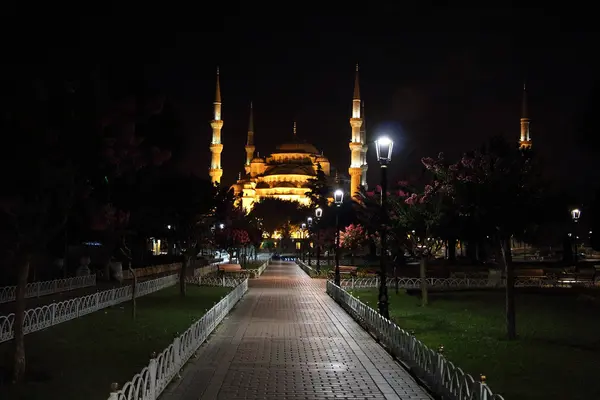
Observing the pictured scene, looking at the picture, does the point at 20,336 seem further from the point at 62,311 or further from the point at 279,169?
the point at 279,169

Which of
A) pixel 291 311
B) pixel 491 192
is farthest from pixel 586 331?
pixel 291 311

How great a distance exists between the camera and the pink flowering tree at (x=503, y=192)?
16859mm

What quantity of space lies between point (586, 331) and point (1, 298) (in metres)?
18.0

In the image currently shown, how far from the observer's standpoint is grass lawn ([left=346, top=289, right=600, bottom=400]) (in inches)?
453

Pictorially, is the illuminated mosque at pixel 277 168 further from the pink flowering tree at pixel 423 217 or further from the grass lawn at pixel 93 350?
the grass lawn at pixel 93 350

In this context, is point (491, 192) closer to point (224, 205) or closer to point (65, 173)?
point (65, 173)

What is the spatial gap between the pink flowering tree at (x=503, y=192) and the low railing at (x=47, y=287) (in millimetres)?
14033

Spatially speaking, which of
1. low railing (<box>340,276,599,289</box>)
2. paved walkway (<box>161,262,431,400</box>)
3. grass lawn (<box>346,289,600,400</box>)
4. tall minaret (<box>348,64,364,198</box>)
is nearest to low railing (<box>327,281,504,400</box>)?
paved walkway (<box>161,262,431,400</box>)

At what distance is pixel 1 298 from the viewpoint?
24.2m

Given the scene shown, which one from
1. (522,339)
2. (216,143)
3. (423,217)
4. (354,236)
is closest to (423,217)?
(423,217)

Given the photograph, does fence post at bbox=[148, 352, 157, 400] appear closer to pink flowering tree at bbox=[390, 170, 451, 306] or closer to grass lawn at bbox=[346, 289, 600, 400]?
grass lawn at bbox=[346, 289, 600, 400]

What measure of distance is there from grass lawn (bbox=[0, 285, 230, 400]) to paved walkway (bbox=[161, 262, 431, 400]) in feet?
3.59

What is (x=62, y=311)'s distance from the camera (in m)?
19.5

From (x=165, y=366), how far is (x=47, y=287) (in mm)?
19347
